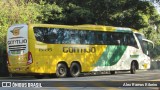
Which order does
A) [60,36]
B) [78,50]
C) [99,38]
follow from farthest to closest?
1. [99,38]
2. [78,50]
3. [60,36]

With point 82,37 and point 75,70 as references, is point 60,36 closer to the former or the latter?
point 82,37

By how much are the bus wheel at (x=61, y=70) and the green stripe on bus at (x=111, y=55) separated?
303 cm

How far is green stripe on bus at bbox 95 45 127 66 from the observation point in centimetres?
2695

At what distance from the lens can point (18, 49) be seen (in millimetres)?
23125

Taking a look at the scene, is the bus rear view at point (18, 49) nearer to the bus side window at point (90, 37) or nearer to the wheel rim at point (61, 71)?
the wheel rim at point (61, 71)

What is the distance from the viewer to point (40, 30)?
75.4 feet

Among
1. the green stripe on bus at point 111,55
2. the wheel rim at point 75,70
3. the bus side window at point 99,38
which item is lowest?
the wheel rim at point 75,70

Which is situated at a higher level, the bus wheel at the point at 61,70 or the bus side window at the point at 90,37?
the bus side window at the point at 90,37

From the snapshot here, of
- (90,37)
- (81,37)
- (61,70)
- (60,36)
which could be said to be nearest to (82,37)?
(81,37)

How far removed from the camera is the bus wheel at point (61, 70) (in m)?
23.9

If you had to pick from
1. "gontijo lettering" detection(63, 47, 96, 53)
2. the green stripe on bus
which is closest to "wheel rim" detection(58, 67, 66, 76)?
"gontijo lettering" detection(63, 47, 96, 53)

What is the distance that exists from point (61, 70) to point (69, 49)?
1.41 meters

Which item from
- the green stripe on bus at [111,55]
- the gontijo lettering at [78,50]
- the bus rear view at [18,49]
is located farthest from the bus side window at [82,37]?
the bus rear view at [18,49]

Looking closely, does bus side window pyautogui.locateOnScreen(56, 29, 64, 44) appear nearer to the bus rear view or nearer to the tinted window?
the tinted window
